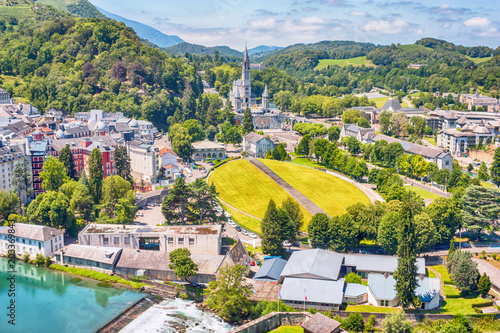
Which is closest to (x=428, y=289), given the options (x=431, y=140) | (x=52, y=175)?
(x=52, y=175)

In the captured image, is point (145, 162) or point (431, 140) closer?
point (145, 162)

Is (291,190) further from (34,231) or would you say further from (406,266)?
(34,231)

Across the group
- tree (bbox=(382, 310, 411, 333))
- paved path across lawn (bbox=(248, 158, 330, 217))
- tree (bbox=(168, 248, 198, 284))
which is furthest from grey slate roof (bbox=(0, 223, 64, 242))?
tree (bbox=(382, 310, 411, 333))

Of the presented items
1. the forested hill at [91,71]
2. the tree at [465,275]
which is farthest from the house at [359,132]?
the tree at [465,275]

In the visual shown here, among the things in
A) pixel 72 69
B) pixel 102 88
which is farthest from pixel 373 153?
pixel 72 69

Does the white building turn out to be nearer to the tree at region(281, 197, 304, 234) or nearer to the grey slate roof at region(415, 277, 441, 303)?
the tree at region(281, 197, 304, 234)

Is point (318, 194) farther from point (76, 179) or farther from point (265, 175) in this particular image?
point (76, 179)

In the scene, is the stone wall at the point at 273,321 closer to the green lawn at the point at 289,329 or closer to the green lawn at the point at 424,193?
the green lawn at the point at 289,329
